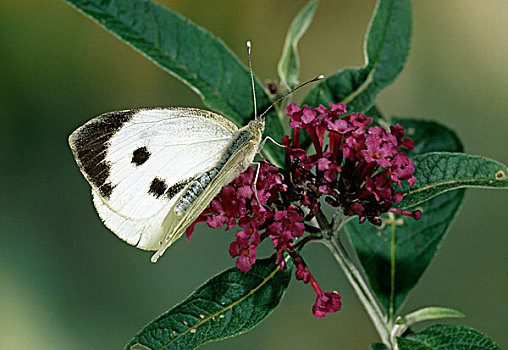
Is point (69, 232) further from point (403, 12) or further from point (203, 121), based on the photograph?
point (403, 12)

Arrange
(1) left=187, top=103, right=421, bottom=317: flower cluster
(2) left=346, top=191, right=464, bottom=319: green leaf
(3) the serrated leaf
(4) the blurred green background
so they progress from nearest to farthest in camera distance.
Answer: (1) left=187, top=103, right=421, bottom=317: flower cluster
(3) the serrated leaf
(2) left=346, top=191, right=464, bottom=319: green leaf
(4) the blurred green background

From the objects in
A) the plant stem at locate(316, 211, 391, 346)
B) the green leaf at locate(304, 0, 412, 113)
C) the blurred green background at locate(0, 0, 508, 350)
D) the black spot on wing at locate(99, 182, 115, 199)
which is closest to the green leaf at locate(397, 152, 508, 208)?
the plant stem at locate(316, 211, 391, 346)

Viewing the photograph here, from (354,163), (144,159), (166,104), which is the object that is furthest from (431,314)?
A: (166,104)

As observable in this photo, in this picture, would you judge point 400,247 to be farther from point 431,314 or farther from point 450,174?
point 450,174

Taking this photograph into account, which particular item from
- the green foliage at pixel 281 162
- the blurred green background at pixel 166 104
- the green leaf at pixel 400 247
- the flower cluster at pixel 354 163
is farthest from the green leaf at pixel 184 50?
the blurred green background at pixel 166 104

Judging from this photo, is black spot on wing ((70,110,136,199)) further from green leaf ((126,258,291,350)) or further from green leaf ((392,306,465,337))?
green leaf ((392,306,465,337))

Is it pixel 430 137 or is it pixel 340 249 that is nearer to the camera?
pixel 340 249

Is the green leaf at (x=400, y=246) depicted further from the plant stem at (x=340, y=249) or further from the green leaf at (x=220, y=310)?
the green leaf at (x=220, y=310)
